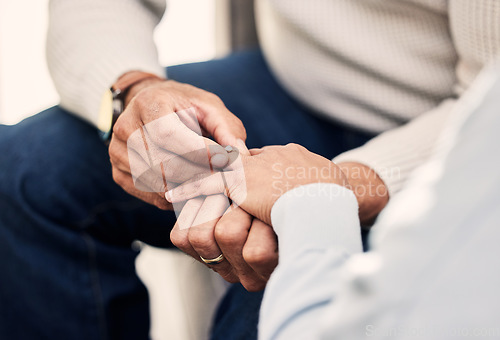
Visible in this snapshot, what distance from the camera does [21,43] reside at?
69 cm

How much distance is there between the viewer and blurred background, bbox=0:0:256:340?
0.48m

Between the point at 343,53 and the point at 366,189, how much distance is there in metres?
0.23

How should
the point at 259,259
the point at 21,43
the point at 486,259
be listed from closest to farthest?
1. the point at 486,259
2. the point at 259,259
3. the point at 21,43

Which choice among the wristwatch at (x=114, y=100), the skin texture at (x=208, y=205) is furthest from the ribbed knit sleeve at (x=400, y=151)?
the wristwatch at (x=114, y=100)

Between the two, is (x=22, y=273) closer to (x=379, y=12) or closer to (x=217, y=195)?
(x=217, y=195)

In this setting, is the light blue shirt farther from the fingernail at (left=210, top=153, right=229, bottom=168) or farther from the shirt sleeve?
the fingernail at (left=210, top=153, right=229, bottom=168)

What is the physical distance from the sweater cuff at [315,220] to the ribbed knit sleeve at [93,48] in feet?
0.96

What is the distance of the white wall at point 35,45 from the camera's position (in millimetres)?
604

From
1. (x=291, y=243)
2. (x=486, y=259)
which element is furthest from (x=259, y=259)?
(x=486, y=259)

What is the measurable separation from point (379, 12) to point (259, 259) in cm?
37

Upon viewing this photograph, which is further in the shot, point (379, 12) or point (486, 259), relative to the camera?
point (379, 12)

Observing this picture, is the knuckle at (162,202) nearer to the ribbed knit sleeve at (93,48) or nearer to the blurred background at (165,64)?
the blurred background at (165,64)

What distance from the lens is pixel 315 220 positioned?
255 mm

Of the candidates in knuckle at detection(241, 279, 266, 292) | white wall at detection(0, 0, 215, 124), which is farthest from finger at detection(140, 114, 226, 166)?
white wall at detection(0, 0, 215, 124)
